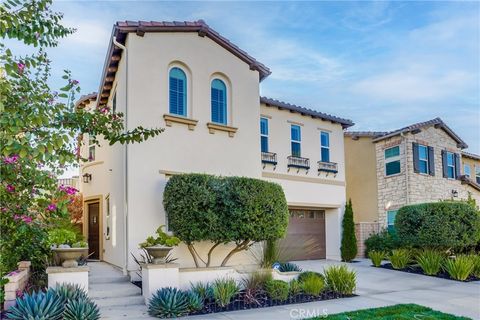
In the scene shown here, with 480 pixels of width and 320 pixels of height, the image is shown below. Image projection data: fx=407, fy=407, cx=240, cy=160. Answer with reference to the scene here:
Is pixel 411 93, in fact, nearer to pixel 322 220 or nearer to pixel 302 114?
pixel 302 114

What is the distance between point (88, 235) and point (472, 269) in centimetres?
1433

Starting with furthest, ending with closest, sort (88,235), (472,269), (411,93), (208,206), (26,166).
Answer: (411,93)
(88,235)
(472,269)
(208,206)
(26,166)

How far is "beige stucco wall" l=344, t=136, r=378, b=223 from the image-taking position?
21922mm

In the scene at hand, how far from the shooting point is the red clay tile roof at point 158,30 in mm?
11852

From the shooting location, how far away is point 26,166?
5.98 metres

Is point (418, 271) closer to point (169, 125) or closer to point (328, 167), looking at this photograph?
point (328, 167)

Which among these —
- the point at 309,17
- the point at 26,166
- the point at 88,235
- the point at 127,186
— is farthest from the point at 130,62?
the point at 88,235

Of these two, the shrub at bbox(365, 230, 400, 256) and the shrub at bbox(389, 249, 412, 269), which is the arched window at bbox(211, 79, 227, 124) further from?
the shrub at bbox(365, 230, 400, 256)

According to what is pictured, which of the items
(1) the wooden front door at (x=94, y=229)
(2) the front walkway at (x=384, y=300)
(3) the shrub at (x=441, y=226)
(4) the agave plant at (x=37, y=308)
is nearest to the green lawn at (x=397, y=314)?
(2) the front walkway at (x=384, y=300)

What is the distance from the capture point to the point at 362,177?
22453 mm

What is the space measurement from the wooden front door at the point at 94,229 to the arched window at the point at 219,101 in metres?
6.18

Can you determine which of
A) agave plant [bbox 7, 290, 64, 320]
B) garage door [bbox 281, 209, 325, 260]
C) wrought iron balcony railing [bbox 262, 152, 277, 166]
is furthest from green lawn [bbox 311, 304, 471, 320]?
garage door [bbox 281, 209, 325, 260]

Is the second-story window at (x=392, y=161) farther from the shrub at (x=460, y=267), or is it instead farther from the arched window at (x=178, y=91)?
the arched window at (x=178, y=91)

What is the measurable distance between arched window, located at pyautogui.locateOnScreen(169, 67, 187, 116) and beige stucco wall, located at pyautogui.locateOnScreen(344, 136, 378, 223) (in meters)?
12.7
